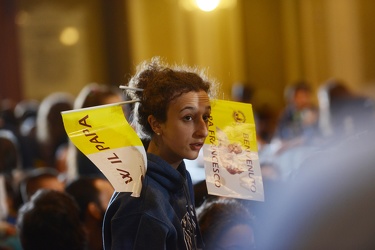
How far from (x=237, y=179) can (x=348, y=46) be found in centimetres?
814

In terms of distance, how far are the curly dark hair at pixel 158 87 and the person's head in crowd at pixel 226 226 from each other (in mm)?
636

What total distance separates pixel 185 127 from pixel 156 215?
287mm

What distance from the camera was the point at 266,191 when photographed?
3.92 metres

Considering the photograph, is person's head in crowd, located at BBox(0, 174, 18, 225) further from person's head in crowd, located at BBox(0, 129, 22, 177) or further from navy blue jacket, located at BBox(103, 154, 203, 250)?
navy blue jacket, located at BBox(103, 154, 203, 250)

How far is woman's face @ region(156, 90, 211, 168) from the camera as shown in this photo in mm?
2531

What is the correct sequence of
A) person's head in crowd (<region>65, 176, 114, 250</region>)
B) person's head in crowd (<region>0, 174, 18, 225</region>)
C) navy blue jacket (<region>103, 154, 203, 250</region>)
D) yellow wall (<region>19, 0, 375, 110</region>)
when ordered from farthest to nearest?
1. yellow wall (<region>19, 0, 375, 110</region>)
2. person's head in crowd (<region>0, 174, 18, 225</region>)
3. person's head in crowd (<region>65, 176, 114, 250</region>)
4. navy blue jacket (<region>103, 154, 203, 250</region>)

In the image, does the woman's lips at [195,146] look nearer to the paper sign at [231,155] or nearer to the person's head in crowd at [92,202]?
the paper sign at [231,155]

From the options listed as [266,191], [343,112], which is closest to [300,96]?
[343,112]

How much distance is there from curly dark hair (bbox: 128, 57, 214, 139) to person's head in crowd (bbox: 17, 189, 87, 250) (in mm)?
861

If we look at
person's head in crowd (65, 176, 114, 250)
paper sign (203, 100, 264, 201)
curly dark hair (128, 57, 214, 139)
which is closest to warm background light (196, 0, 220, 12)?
person's head in crowd (65, 176, 114, 250)

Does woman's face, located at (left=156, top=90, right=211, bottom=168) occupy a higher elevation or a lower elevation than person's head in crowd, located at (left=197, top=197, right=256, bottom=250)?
higher

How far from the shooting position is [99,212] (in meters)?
3.79

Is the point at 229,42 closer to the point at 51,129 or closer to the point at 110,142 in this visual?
the point at 51,129

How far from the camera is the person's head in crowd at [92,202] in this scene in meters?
3.71
